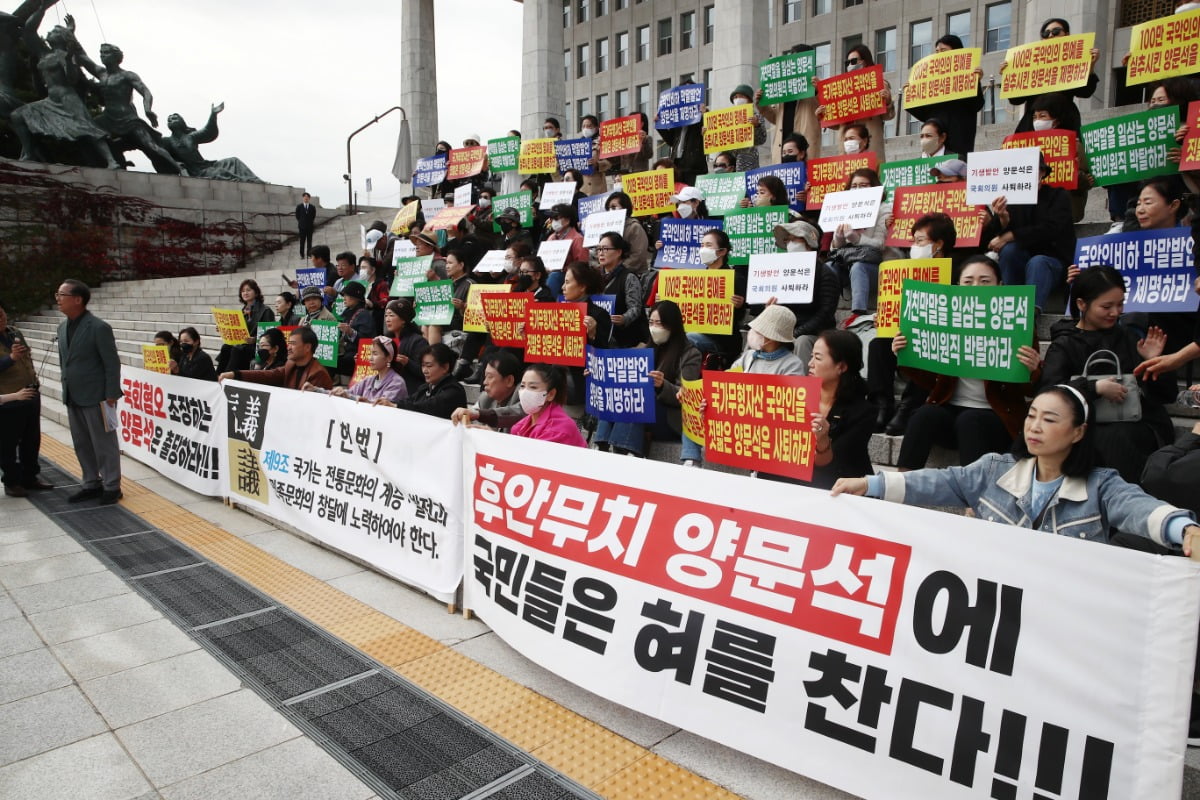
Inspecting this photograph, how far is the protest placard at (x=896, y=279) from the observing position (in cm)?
525

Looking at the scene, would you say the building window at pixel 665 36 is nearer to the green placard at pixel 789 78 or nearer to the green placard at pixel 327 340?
the green placard at pixel 789 78

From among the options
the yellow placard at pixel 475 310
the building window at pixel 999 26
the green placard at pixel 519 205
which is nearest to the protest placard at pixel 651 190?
the green placard at pixel 519 205

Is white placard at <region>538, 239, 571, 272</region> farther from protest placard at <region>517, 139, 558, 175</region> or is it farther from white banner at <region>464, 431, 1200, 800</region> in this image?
white banner at <region>464, 431, 1200, 800</region>

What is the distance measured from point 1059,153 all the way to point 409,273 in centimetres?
752

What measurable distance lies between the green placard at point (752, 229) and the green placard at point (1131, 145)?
254cm

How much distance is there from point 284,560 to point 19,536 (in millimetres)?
2569

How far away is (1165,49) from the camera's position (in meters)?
6.64

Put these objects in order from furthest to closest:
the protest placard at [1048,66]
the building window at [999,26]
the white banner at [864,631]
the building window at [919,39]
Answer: the building window at [919,39] < the building window at [999,26] < the protest placard at [1048,66] < the white banner at [864,631]

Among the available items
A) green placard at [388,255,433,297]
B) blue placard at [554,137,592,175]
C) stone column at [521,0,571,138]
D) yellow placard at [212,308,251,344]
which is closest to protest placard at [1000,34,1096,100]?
blue placard at [554,137,592,175]

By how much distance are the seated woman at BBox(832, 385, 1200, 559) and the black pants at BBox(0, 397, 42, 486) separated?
7.89 meters

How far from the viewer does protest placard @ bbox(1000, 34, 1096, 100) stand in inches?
293

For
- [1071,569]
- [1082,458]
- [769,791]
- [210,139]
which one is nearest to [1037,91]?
[1082,458]

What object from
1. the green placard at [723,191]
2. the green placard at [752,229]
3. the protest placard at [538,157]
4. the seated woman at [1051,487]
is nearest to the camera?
the seated woman at [1051,487]

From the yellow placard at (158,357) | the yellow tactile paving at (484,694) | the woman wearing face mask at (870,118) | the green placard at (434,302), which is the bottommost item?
the yellow tactile paving at (484,694)
